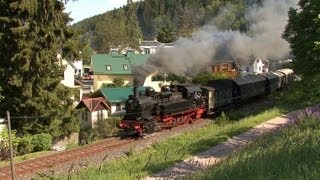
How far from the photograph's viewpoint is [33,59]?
29.5m

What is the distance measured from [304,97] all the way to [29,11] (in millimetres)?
19664

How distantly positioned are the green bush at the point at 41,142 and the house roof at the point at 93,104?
1072 cm

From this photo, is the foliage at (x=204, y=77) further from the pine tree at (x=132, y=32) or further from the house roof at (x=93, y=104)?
the pine tree at (x=132, y=32)

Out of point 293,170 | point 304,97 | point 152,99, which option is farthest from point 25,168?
point 304,97

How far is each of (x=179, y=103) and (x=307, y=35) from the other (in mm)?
9160

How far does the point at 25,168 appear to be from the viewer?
21.8 metres

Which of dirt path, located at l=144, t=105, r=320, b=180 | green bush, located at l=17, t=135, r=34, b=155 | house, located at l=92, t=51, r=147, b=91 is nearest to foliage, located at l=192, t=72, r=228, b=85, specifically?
house, located at l=92, t=51, r=147, b=91

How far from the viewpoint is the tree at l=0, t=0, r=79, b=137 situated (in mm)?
29344

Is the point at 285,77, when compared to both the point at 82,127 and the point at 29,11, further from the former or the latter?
the point at 29,11

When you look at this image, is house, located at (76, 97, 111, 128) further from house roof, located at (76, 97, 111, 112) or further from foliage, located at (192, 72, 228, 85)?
foliage, located at (192, 72, 228, 85)

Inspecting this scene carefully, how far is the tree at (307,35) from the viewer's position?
25906mm

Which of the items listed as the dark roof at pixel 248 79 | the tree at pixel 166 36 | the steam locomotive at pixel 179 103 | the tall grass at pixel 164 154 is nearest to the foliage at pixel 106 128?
the steam locomotive at pixel 179 103

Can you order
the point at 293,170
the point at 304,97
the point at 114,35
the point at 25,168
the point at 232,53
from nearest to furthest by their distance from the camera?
1. the point at 293,170
2. the point at 25,168
3. the point at 304,97
4. the point at 232,53
5. the point at 114,35

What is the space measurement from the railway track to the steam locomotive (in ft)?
5.12
